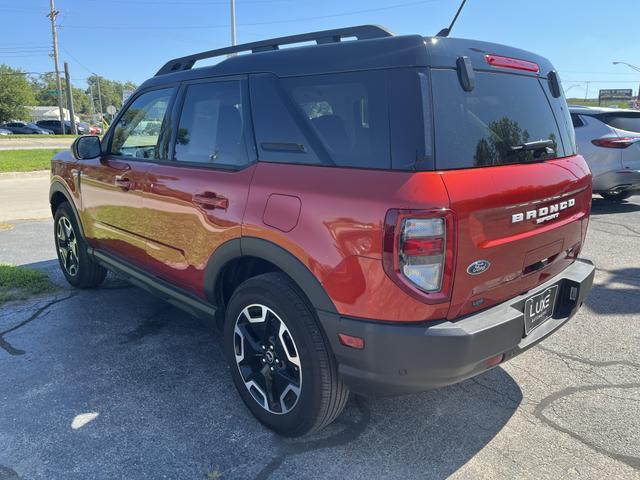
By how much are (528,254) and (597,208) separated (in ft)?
24.7

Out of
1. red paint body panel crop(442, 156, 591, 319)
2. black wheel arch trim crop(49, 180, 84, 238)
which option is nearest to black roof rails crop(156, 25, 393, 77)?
red paint body panel crop(442, 156, 591, 319)

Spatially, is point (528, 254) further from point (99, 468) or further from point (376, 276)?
point (99, 468)

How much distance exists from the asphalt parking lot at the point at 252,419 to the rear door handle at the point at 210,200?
1129 mm

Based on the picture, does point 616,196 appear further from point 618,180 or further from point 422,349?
point 422,349

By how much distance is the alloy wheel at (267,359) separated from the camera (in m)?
2.47

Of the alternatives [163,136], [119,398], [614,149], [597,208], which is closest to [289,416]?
[119,398]

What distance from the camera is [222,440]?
101 inches

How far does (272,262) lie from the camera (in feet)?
7.95

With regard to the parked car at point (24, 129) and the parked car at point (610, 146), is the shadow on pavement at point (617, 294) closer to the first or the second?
the parked car at point (610, 146)

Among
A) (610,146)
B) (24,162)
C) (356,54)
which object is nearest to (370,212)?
(356,54)

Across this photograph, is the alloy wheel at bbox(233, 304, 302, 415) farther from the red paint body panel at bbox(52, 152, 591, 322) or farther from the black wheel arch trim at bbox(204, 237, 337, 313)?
the red paint body panel at bbox(52, 152, 591, 322)

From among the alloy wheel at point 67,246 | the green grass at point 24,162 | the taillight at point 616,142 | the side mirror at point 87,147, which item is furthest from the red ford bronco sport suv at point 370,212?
the green grass at point 24,162

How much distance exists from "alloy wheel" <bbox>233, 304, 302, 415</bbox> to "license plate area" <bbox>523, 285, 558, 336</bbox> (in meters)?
1.12

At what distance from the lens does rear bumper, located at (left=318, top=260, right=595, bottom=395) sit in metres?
2.03
